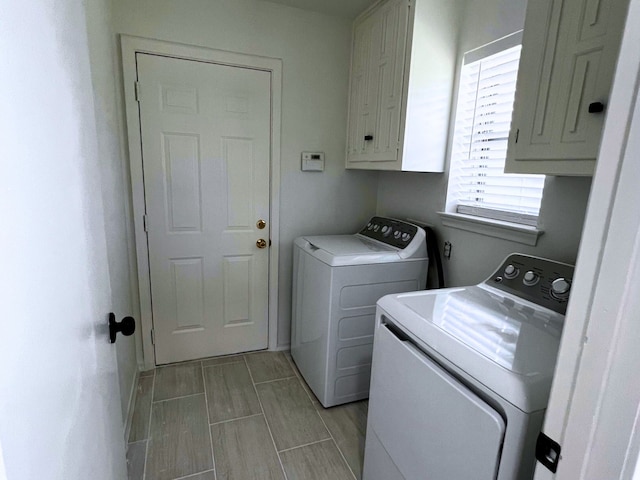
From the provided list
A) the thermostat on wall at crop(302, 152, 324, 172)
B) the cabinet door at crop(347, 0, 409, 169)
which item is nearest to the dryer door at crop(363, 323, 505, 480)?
the cabinet door at crop(347, 0, 409, 169)

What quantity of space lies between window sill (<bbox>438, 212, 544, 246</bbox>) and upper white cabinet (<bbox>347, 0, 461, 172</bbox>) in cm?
32

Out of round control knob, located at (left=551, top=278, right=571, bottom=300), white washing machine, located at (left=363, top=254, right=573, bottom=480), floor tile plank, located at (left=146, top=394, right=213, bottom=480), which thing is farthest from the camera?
floor tile plank, located at (left=146, top=394, right=213, bottom=480)

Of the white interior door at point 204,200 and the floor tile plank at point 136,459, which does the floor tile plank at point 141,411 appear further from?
the white interior door at point 204,200

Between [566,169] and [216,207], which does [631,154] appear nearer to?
[566,169]

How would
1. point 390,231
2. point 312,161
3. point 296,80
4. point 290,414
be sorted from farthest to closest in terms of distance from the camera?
1. point 312,161
2. point 296,80
3. point 390,231
4. point 290,414

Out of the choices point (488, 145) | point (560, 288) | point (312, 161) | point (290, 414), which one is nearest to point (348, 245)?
point (312, 161)

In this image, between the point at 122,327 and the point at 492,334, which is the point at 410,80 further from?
the point at 122,327

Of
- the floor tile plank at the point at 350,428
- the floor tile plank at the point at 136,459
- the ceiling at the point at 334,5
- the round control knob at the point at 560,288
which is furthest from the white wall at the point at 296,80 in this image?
the round control knob at the point at 560,288

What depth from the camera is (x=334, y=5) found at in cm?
219

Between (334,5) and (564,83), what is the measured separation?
1.68 m

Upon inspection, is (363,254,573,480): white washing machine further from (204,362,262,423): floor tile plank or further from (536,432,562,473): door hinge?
(204,362,262,423): floor tile plank

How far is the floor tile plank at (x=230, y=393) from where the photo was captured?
6.50 ft

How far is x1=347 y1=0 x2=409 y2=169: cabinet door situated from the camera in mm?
1874

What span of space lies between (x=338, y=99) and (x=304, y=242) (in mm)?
1111
